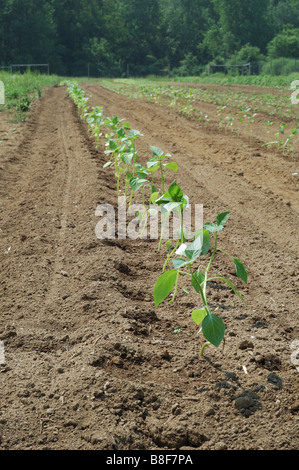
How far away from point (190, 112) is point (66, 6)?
189 feet

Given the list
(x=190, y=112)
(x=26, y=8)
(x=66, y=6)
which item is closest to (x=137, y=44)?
(x=66, y=6)

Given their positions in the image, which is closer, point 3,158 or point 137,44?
point 3,158

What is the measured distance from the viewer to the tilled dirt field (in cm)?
209

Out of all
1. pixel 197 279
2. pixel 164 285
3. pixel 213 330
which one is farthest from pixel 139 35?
pixel 213 330

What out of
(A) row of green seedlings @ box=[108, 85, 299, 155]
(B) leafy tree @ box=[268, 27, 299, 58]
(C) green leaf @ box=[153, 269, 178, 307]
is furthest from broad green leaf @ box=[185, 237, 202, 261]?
(B) leafy tree @ box=[268, 27, 299, 58]

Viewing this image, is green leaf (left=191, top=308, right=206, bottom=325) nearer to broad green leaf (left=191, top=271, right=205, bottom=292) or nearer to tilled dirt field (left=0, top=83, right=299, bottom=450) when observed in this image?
broad green leaf (left=191, top=271, right=205, bottom=292)

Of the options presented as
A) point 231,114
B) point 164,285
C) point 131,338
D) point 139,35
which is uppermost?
point 139,35

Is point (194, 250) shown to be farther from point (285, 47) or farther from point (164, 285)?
point (285, 47)

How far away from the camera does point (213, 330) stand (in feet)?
7.20

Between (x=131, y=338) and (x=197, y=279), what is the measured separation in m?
0.52

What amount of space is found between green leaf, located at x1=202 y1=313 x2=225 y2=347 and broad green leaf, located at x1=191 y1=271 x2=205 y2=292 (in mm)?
279
